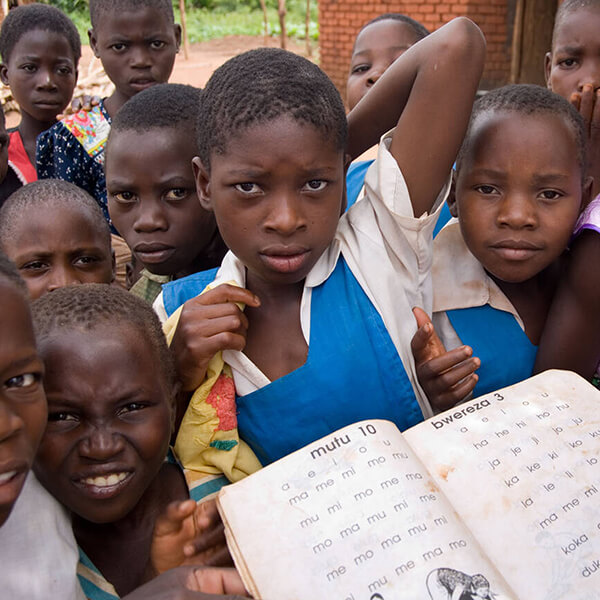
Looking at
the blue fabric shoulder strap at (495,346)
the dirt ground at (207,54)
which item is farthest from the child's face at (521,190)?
the dirt ground at (207,54)

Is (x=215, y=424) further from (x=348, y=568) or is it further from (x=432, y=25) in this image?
(x=432, y=25)

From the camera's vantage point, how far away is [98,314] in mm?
1275

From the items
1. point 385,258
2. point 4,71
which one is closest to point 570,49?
point 385,258

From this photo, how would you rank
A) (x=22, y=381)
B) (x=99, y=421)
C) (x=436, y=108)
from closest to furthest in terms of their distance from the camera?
(x=22, y=381) → (x=99, y=421) → (x=436, y=108)

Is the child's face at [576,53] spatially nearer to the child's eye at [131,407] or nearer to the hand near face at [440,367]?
the hand near face at [440,367]

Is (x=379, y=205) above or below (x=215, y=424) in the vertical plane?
above

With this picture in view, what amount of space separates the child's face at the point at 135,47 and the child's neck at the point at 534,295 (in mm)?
1856

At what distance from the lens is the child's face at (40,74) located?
3281mm

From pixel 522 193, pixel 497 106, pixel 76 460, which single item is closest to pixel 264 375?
pixel 76 460

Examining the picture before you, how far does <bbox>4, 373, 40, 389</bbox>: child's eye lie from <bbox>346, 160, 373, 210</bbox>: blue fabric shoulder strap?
3.59ft

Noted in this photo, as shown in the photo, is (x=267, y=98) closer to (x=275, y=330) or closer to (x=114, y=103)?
(x=275, y=330)

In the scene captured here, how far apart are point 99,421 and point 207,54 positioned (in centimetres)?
1491

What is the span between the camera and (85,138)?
275 cm

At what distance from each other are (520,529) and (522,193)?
0.83 m
